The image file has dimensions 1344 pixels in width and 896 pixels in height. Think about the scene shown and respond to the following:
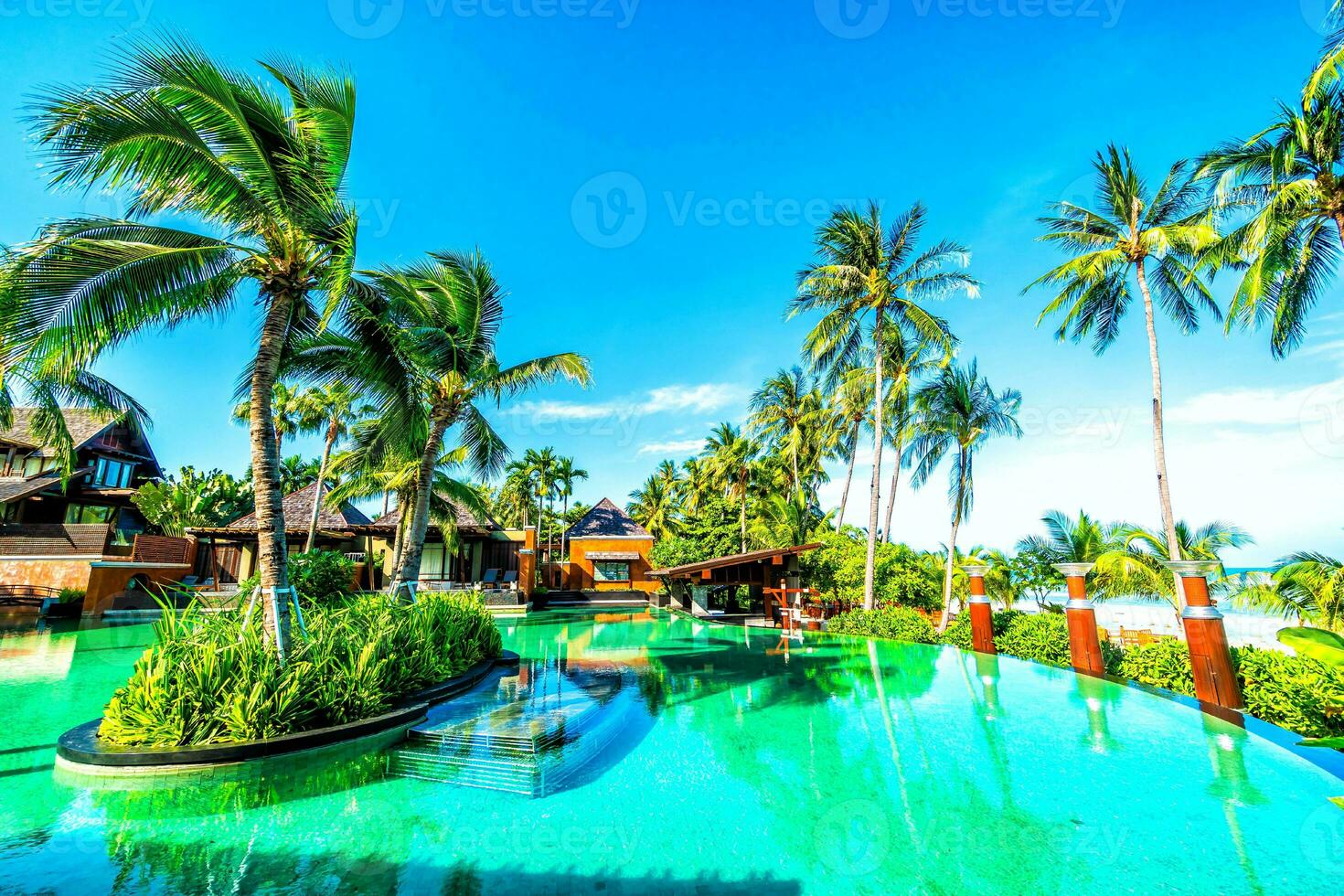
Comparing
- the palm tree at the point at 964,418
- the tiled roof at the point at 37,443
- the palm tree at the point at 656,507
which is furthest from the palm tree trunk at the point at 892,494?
the tiled roof at the point at 37,443

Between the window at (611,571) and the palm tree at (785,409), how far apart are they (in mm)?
11973

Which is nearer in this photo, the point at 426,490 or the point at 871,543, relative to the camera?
the point at 426,490

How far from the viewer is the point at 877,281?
17.1 metres

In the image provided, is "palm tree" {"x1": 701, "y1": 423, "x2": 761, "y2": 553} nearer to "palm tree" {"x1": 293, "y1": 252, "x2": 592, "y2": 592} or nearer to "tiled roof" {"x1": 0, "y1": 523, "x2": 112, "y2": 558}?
"palm tree" {"x1": 293, "y1": 252, "x2": 592, "y2": 592}

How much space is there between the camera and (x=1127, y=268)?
15.0 meters

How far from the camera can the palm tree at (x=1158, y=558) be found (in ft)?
37.6

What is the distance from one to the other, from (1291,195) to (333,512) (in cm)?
3171

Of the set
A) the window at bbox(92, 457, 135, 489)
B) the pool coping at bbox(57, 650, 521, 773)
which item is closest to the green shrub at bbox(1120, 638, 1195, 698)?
the pool coping at bbox(57, 650, 521, 773)

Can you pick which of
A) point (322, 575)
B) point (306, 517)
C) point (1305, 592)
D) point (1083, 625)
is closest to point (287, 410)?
point (306, 517)

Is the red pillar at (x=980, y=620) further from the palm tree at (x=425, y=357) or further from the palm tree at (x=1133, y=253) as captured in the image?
the palm tree at (x=425, y=357)

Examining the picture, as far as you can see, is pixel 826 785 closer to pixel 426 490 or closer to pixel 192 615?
pixel 192 615

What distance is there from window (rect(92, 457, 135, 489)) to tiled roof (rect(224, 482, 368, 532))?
6.90m

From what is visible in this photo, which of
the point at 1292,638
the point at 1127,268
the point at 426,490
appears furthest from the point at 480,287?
the point at 1127,268

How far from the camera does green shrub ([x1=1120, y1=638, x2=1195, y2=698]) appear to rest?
8039 mm
